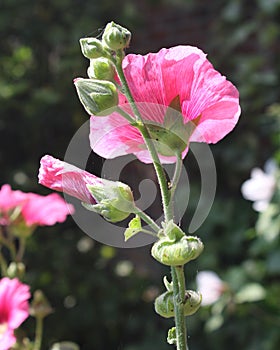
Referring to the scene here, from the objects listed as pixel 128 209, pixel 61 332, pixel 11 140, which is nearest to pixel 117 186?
pixel 128 209

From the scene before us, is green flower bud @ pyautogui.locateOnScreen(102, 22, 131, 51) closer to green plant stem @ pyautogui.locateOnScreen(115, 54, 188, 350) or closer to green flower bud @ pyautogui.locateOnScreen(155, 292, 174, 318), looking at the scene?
green plant stem @ pyautogui.locateOnScreen(115, 54, 188, 350)

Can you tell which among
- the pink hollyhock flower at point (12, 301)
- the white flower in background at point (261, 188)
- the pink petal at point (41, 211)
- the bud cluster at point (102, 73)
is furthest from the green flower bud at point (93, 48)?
the white flower in background at point (261, 188)

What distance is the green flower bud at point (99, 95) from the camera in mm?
392

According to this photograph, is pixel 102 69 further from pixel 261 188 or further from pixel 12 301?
pixel 261 188

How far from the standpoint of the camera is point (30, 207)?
0.82m

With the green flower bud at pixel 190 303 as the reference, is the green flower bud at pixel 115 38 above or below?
above

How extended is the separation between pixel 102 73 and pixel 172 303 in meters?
0.14

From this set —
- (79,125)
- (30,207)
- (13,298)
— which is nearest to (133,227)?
(13,298)

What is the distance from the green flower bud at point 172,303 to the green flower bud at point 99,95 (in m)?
0.12

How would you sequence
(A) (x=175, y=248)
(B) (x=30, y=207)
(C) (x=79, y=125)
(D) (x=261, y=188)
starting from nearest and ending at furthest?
(A) (x=175, y=248), (B) (x=30, y=207), (D) (x=261, y=188), (C) (x=79, y=125)

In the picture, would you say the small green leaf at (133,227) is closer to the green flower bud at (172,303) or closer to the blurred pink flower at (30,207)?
the green flower bud at (172,303)

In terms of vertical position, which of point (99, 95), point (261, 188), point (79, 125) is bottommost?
point (99, 95)

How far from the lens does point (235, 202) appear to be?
6.79 feet

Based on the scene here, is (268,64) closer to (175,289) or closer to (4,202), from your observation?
(4,202)
